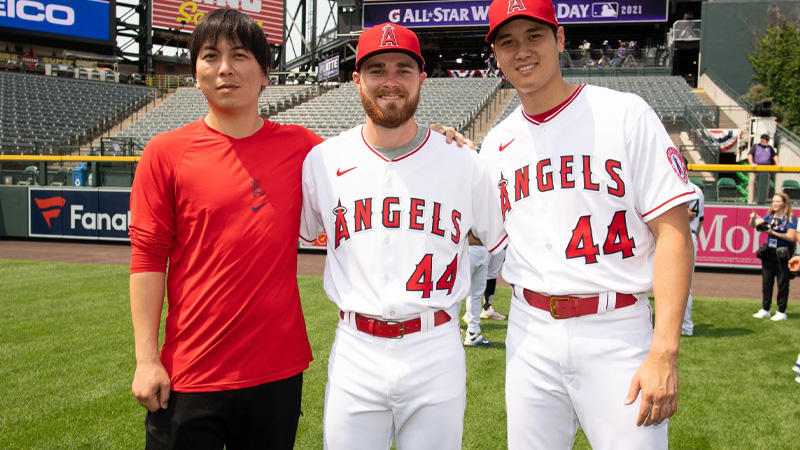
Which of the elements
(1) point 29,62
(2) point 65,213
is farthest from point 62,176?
(1) point 29,62

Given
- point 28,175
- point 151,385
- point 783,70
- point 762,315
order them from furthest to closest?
point 783,70, point 28,175, point 762,315, point 151,385

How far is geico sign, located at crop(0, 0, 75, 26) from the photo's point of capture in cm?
3099

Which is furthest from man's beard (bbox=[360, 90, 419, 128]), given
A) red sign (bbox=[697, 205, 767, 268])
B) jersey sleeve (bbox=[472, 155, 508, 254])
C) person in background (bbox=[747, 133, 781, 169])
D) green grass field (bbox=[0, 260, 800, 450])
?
person in background (bbox=[747, 133, 781, 169])

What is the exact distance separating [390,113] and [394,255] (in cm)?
56

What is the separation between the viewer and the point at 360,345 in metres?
2.25

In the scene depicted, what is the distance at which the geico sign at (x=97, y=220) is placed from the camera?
14023 millimetres

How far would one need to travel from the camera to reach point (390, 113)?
2309 millimetres

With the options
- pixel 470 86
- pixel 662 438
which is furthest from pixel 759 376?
pixel 470 86

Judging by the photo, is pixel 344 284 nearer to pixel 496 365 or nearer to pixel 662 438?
pixel 662 438

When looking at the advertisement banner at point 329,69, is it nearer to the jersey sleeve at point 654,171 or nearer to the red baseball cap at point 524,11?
the red baseball cap at point 524,11

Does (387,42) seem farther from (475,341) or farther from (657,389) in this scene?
(475,341)

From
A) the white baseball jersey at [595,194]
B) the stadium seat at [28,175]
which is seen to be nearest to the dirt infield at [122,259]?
the stadium seat at [28,175]

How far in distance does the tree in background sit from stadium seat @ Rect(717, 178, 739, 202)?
1194 centimetres

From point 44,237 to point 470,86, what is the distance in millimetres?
18552
